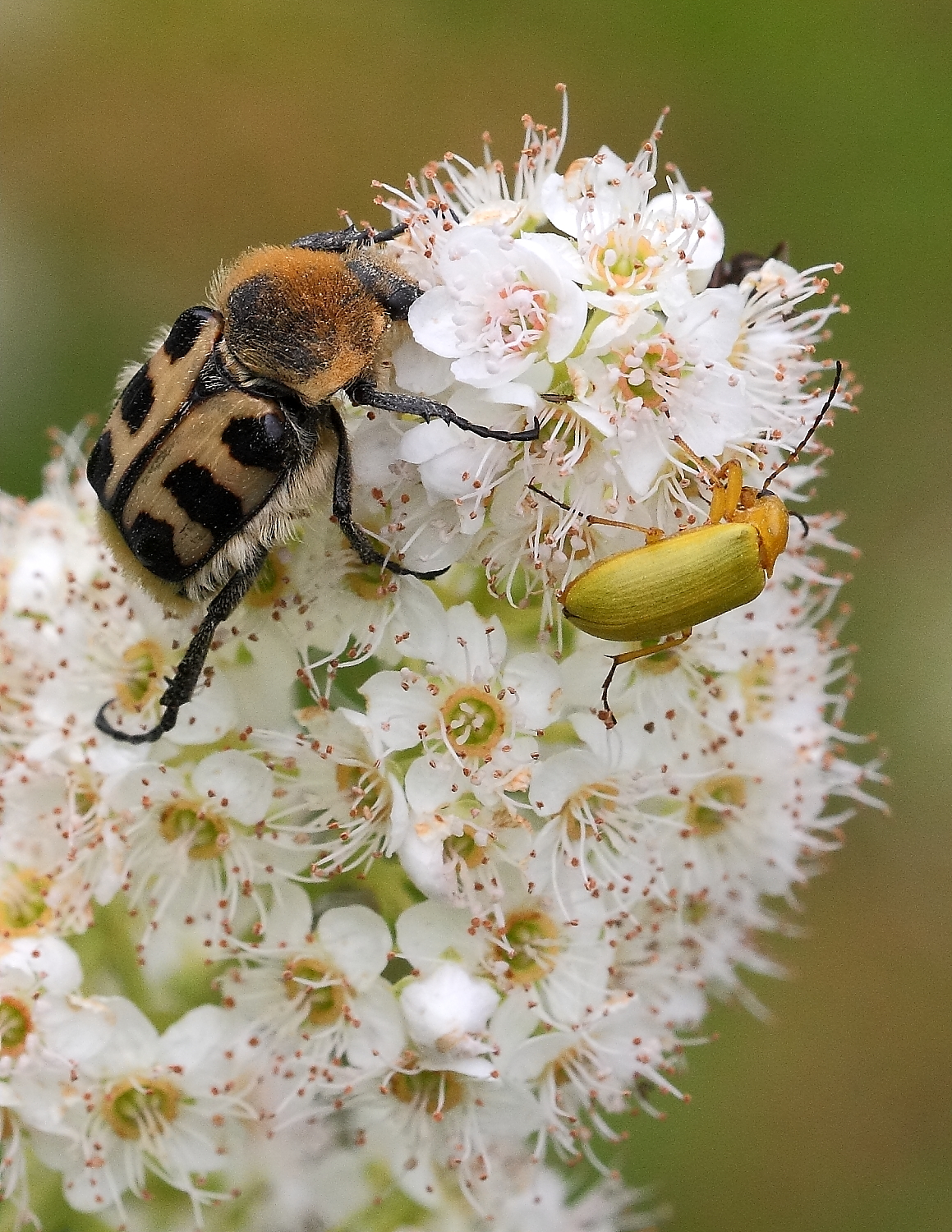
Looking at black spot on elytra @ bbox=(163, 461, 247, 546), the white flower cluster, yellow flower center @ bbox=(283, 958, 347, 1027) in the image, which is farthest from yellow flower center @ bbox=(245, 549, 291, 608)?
yellow flower center @ bbox=(283, 958, 347, 1027)

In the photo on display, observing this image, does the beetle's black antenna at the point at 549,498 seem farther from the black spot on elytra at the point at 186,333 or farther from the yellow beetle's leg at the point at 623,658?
the black spot on elytra at the point at 186,333

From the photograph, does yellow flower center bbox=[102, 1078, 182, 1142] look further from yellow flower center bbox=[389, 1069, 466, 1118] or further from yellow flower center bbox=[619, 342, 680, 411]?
yellow flower center bbox=[619, 342, 680, 411]

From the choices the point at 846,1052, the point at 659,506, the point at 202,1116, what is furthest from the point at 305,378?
the point at 846,1052

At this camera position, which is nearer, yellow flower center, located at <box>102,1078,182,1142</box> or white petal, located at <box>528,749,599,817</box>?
white petal, located at <box>528,749,599,817</box>

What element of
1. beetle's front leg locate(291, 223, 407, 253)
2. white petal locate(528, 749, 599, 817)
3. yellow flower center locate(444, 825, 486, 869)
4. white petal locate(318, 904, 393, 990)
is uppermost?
beetle's front leg locate(291, 223, 407, 253)

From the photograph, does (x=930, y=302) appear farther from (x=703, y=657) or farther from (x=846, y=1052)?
(x=703, y=657)

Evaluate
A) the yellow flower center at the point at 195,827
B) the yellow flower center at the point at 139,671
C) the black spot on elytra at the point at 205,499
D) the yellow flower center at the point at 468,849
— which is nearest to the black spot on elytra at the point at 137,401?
the black spot on elytra at the point at 205,499
